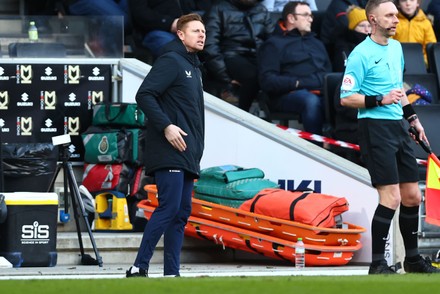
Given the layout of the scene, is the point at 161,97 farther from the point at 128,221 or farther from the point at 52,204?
the point at 128,221

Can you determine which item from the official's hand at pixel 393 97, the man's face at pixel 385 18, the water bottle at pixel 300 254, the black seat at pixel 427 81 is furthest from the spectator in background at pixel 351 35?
the official's hand at pixel 393 97

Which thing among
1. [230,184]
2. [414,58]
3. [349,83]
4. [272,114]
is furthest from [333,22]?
[349,83]

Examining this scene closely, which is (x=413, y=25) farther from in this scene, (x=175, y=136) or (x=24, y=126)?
(x=175, y=136)

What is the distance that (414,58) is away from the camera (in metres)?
15.2

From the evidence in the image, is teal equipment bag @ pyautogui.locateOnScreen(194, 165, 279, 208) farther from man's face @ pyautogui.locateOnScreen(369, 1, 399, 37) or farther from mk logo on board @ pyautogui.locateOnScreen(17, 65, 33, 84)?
A: man's face @ pyautogui.locateOnScreen(369, 1, 399, 37)

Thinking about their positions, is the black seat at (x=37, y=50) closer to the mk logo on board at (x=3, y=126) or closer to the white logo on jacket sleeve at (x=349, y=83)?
the mk logo on board at (x=3, y=126)

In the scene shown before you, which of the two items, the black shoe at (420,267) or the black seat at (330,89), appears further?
the black seat at (330,89)

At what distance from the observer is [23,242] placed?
38.3 ft

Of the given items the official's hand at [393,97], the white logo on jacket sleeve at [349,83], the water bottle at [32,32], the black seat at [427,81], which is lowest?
the black seat at [427,81]

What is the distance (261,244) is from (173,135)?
8.25 feet

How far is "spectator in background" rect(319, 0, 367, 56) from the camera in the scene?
15.4 metres

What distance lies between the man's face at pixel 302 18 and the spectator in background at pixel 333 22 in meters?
0.77

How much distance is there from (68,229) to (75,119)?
1.32m

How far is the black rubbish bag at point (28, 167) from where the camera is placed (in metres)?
12.6
